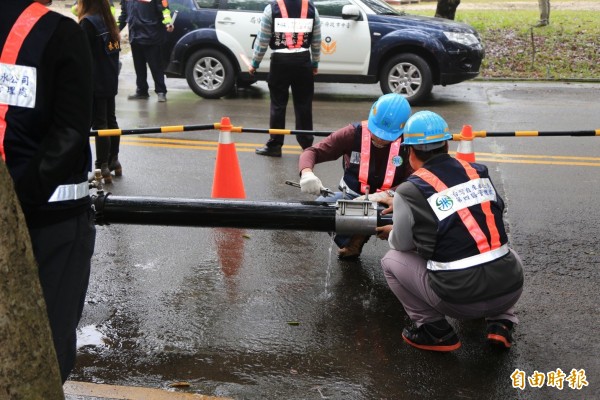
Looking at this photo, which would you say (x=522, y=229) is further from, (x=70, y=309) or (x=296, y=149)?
(x=70, y=309)

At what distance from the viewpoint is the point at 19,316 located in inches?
95.5

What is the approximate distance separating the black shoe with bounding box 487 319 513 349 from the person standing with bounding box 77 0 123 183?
410 centimetres

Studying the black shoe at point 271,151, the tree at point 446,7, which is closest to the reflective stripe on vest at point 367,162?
the black shoe at point 271,151

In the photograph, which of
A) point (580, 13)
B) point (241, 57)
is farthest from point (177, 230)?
point (580, 13)

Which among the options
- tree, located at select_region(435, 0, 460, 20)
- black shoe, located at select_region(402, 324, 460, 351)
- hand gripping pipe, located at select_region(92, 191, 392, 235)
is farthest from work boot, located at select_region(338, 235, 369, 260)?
tree, located at select_region(435, 0, 460, 20)

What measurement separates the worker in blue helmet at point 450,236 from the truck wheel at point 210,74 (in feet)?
29.0

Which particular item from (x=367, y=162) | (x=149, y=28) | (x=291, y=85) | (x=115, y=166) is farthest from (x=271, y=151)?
(x=149, y=28)

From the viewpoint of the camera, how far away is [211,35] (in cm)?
1269

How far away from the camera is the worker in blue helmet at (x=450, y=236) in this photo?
13.9ft

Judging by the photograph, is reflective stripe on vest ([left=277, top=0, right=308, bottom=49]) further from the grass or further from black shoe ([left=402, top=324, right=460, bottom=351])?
the grass

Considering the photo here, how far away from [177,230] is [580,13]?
57.5 ft

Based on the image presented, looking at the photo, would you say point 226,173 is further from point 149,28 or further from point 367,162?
point 149,28

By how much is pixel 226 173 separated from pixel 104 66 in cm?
149

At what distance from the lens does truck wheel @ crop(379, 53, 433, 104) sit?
12.3m
